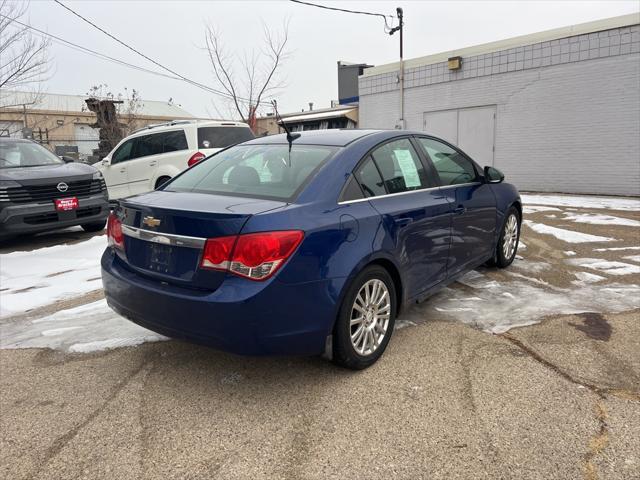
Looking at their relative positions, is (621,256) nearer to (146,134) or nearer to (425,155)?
(425,155)

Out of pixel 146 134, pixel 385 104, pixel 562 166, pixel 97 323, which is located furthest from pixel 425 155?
pixel 385 104

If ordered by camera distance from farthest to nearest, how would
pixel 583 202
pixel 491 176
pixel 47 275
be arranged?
pixel 583 202, pixel 47 275, pixel 491 176

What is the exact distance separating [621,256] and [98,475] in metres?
6.05

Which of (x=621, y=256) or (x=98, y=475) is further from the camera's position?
(x=621, y=256)

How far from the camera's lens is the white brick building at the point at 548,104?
38.0 feet

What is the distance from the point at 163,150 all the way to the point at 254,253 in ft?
26.5

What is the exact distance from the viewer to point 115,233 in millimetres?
3338

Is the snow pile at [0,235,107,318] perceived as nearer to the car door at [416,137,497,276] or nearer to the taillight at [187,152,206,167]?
the taillight at [187,152,206,167]

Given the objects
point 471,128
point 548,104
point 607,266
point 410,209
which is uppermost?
point 548,104

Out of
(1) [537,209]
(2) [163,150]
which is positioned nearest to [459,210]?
(1) [537,209]

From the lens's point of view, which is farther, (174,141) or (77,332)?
(174,141)

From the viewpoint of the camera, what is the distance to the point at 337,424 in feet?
8.61

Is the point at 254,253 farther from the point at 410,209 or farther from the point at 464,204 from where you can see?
the point at 464,204

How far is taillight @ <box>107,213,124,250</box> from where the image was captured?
3.26m
